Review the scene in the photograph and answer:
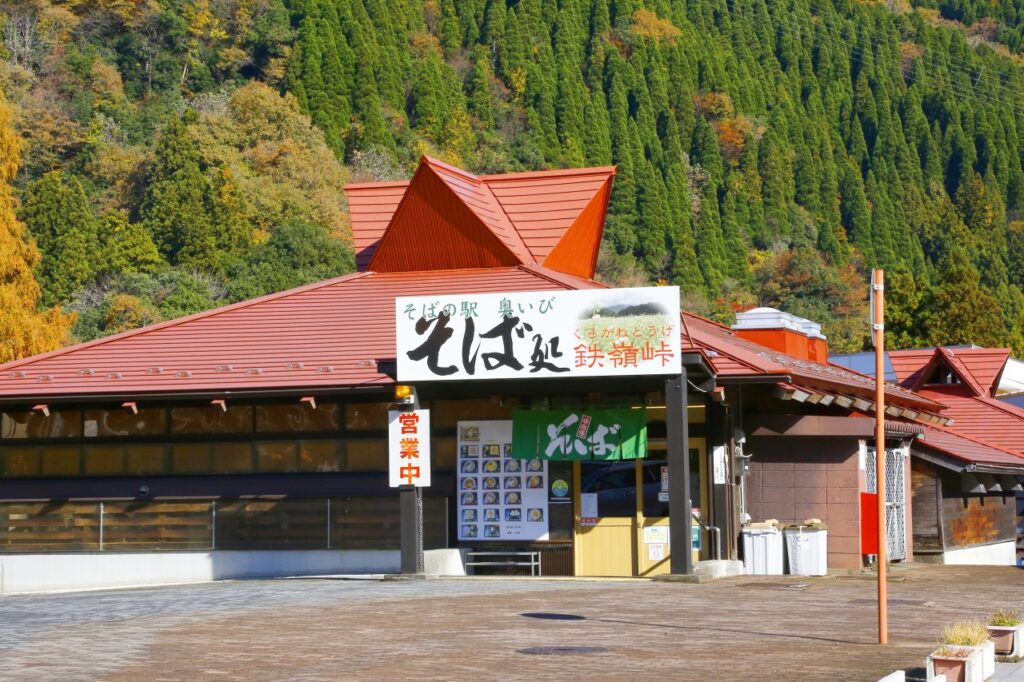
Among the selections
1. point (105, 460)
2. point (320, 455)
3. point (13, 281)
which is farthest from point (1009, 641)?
point (13, 281)

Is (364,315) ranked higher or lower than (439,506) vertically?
higher

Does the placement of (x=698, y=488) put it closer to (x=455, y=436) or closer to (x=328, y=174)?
(x=455, y=436)

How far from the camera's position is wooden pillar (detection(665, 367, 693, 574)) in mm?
20875

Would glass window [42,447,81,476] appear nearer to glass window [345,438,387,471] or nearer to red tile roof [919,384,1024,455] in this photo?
glass window [345,438,387,471]

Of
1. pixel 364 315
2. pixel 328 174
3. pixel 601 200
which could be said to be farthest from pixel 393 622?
pixel 328 174

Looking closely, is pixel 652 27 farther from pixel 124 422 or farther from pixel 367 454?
pixel 367 454

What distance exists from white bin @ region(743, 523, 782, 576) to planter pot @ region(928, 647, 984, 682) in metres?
12.4

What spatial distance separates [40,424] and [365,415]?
5687mm

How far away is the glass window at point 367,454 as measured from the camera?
23.8 metres

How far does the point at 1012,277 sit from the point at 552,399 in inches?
5040

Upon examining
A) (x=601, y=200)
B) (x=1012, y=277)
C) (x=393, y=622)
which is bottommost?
(x=393, y=622)

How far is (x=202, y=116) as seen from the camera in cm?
10375

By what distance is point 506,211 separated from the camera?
29.2 m

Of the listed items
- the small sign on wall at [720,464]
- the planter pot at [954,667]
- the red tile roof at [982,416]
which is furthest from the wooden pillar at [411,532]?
the red tile roof at [982,416]
